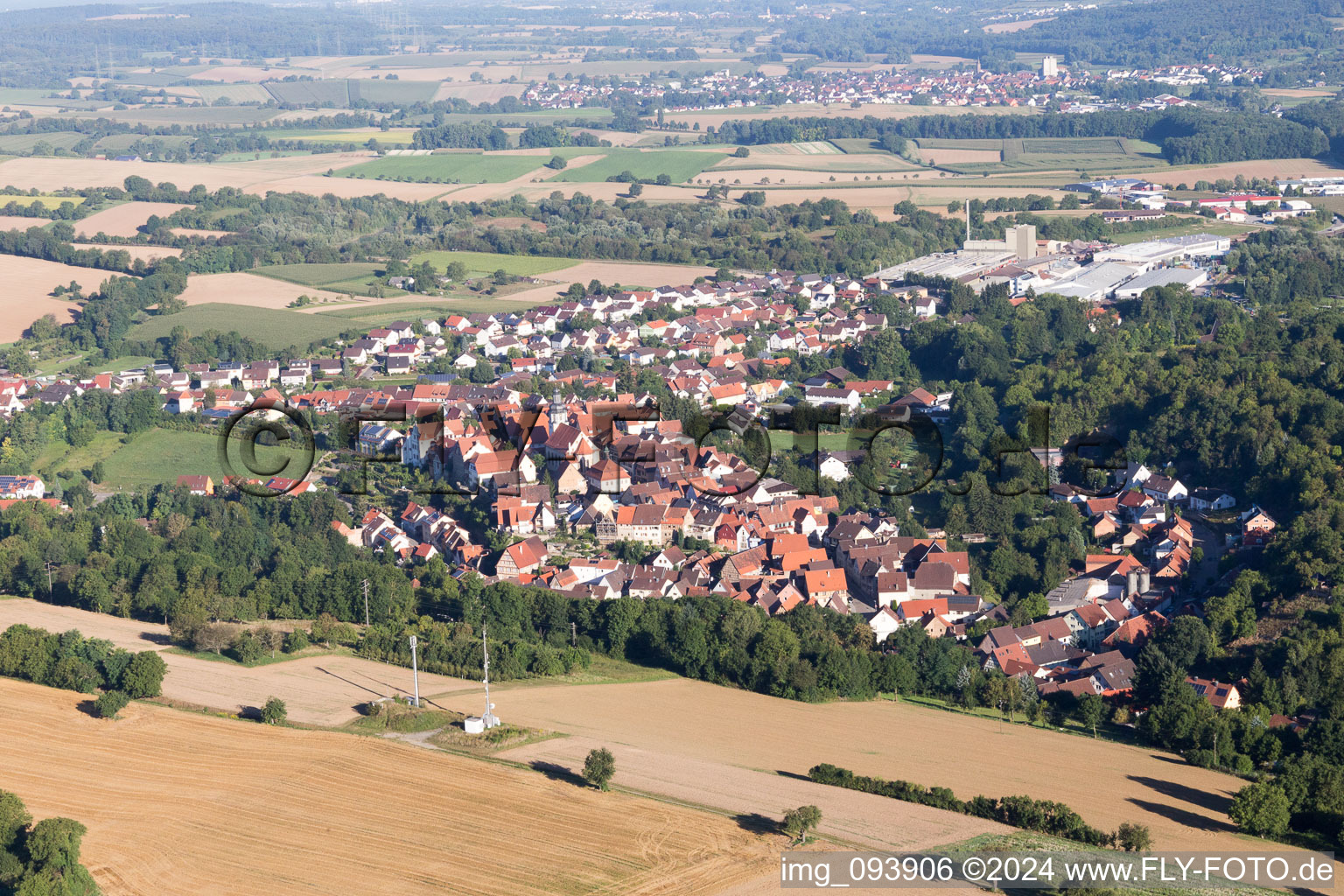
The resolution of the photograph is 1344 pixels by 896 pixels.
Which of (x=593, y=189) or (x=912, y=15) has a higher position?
(x=912, y=15)

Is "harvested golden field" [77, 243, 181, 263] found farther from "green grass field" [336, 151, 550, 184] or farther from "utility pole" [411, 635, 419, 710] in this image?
"utility pole" [411, 635, 419, 710]

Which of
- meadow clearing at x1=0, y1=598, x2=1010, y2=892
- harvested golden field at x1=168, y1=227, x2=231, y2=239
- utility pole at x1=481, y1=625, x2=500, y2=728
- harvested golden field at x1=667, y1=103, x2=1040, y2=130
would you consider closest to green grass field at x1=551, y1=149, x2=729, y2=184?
harvested golden field at x1=667, y1=103, x2=1040, y2=130

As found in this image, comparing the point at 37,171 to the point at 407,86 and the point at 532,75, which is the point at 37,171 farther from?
the point at 532,75

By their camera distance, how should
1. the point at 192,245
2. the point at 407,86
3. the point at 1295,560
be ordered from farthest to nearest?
the point at 407,86, the point at 192,245, the point at 1295,560

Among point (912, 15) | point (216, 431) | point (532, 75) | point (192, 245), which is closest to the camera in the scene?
point (216, 431)

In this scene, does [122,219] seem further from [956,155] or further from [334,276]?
[956,155]

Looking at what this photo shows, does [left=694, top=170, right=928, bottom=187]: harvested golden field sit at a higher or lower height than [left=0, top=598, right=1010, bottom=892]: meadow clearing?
higher

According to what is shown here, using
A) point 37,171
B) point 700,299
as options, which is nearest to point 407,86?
point 37,171
